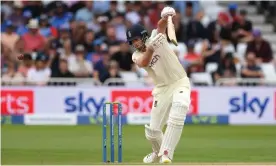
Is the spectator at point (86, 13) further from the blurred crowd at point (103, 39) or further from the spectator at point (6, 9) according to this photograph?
the spectator at point (6, 9)

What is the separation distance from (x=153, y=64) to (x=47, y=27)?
9324 millimetres

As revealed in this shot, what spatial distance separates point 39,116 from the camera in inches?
654

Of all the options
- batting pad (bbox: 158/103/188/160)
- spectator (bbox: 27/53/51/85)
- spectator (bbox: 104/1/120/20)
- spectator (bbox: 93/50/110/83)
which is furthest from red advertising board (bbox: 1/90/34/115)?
batting pad (bbox: 158/103/188/160)

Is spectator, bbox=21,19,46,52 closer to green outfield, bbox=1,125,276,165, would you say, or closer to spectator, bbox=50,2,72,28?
spectator, bbox=50,2,72,28

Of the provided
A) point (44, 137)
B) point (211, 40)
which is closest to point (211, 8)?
point (211, 40)

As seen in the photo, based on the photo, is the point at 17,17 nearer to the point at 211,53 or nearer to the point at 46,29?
the point at 46,29

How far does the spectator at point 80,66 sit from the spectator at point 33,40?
0.99 m

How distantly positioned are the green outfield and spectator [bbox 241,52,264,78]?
60.7 inches

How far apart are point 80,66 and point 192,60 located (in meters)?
2.35

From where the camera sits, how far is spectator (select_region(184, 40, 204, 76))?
56.4ft

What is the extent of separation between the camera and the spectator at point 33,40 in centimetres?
1791

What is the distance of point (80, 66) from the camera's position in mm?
17188

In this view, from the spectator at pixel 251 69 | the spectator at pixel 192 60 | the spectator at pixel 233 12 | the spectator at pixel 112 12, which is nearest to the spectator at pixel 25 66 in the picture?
the spectator at pixel 112 12

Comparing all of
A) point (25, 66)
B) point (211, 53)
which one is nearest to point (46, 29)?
point (25, 66)
